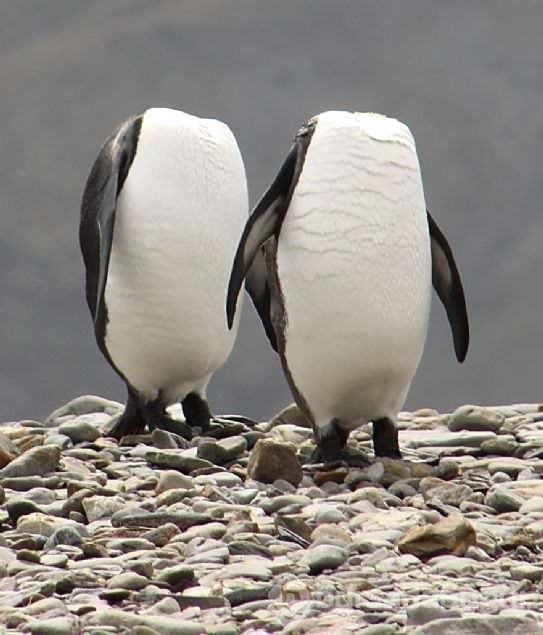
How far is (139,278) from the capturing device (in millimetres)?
8523

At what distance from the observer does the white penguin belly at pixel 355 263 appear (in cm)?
706

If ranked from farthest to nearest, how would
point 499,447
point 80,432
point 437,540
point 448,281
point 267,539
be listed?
point 80,432, point 499,447, point 448,281, point 267,539, point 437,540

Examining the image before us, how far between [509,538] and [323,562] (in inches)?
31.1

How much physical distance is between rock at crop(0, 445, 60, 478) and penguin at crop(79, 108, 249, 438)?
50.0 inches

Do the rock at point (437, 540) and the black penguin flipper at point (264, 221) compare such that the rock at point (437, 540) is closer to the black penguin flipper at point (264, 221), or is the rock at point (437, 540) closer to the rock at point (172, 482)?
the rock at point (172, 482)

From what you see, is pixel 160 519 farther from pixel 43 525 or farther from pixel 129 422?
pixel 129 422

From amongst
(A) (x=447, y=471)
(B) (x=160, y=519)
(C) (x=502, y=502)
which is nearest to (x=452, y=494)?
(C) (x=502, y=502)

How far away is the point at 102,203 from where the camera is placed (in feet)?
27.8

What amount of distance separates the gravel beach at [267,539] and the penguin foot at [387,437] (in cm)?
10

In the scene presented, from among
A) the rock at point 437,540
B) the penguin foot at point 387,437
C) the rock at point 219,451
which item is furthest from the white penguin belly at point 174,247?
the rock at point 437,540

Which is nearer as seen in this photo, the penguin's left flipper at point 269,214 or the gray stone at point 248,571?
the gray stone at point 248,571

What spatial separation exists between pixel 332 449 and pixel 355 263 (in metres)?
0.83

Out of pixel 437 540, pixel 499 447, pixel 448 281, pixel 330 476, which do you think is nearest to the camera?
pixel 437 540

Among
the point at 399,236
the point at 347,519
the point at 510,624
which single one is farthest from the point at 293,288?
the point at 510,624
